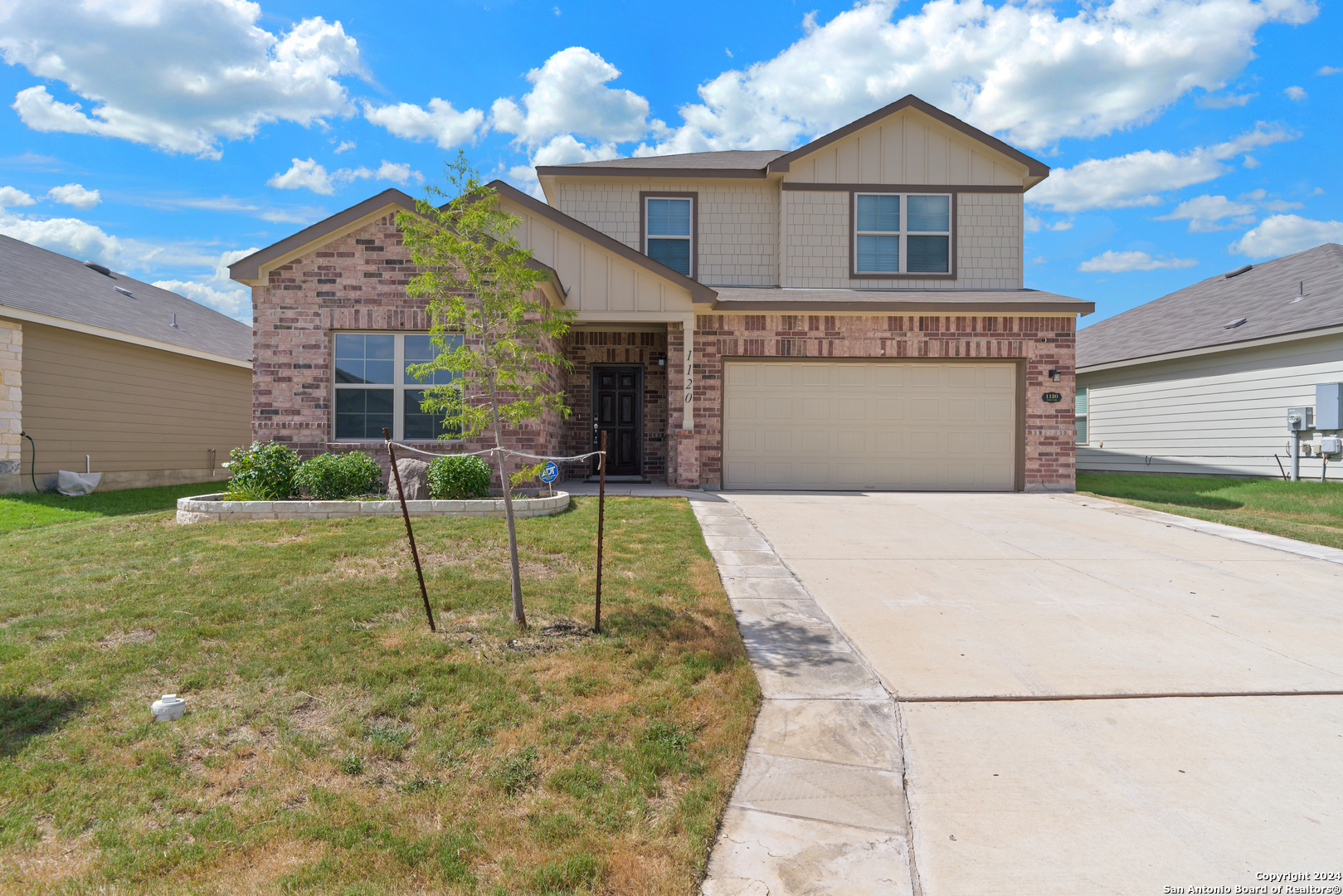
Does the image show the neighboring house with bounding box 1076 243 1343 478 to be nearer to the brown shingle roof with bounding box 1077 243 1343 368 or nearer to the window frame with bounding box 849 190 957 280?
the brown shingle roof with bounding box 1077 243 1343 368

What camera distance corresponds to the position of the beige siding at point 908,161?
13727 mm

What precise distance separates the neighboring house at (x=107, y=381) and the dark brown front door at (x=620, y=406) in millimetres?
8824

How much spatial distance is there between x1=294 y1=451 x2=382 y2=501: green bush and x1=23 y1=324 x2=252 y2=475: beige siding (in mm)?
6796

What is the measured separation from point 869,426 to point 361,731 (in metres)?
10.7

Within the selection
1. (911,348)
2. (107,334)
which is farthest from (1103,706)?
(107,334)

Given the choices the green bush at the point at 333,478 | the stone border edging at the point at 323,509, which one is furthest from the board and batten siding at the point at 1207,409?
the green bush at the point at 333,478

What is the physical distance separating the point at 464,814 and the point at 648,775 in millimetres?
722

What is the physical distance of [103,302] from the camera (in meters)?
14.2

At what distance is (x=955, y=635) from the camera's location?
4531 millimetres

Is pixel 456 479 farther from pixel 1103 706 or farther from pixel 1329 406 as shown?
pixel 1329 406

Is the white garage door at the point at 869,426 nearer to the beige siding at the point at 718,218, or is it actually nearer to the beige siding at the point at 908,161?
the beige siding at the point at 718,218

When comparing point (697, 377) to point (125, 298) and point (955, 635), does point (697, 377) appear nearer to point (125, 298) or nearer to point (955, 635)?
point (955, 635)

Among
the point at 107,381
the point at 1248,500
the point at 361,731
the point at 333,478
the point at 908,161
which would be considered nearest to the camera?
the point at 361,731

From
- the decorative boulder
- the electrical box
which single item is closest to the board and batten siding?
the electrical box
